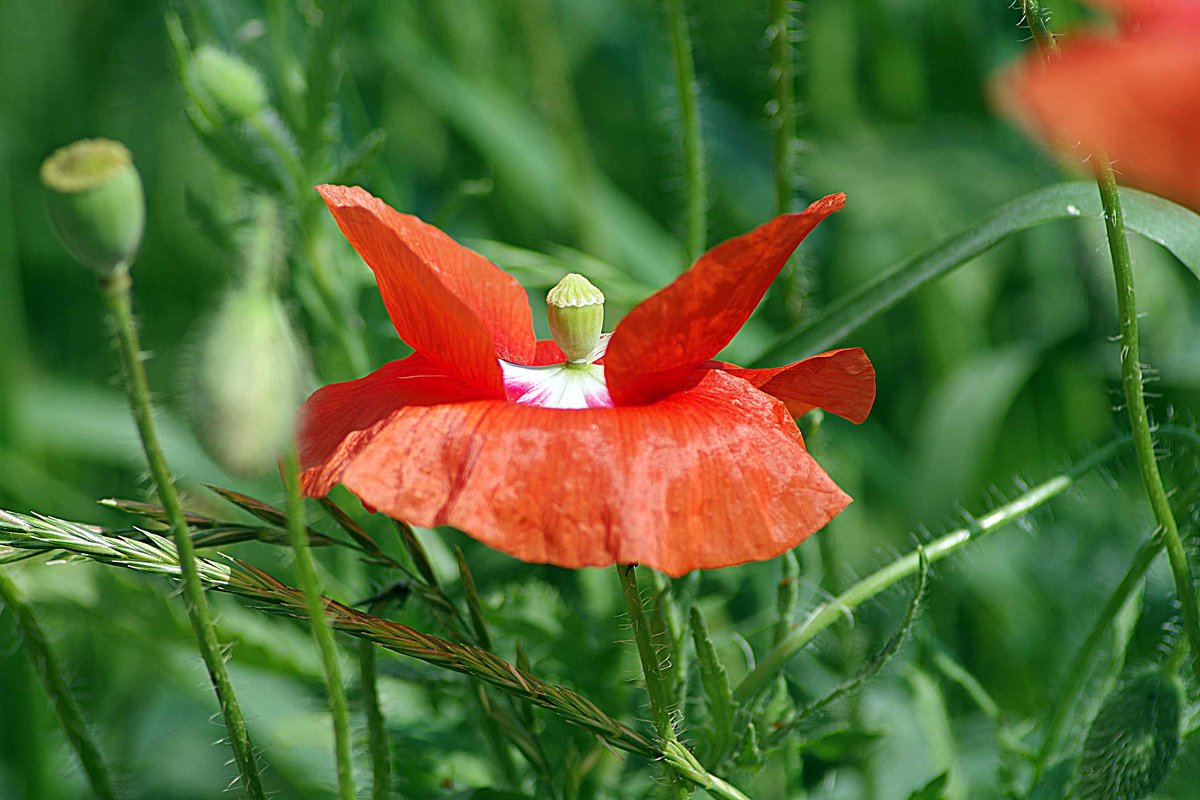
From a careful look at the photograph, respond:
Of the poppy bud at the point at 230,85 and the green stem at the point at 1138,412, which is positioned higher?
the poppy bud at the point at 230,85

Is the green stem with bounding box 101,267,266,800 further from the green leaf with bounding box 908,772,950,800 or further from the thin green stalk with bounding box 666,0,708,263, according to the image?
the thin green stalk with bounding box 666,0,708,263

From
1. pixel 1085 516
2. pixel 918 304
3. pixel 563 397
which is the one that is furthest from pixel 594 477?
pixel 918 304

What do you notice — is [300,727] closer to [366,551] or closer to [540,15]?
[366,551]

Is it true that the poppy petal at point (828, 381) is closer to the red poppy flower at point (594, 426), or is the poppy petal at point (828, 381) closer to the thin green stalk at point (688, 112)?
the red poppy flower at point (594, 426)

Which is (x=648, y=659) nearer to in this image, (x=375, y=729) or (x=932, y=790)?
(x=375, y=729)

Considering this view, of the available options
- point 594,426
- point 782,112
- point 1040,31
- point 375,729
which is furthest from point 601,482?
point 782,112

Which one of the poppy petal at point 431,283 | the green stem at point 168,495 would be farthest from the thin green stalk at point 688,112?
the green stem at point 168,495

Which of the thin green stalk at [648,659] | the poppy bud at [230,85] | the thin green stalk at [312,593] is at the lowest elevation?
the thin green stalk at [648,659]
